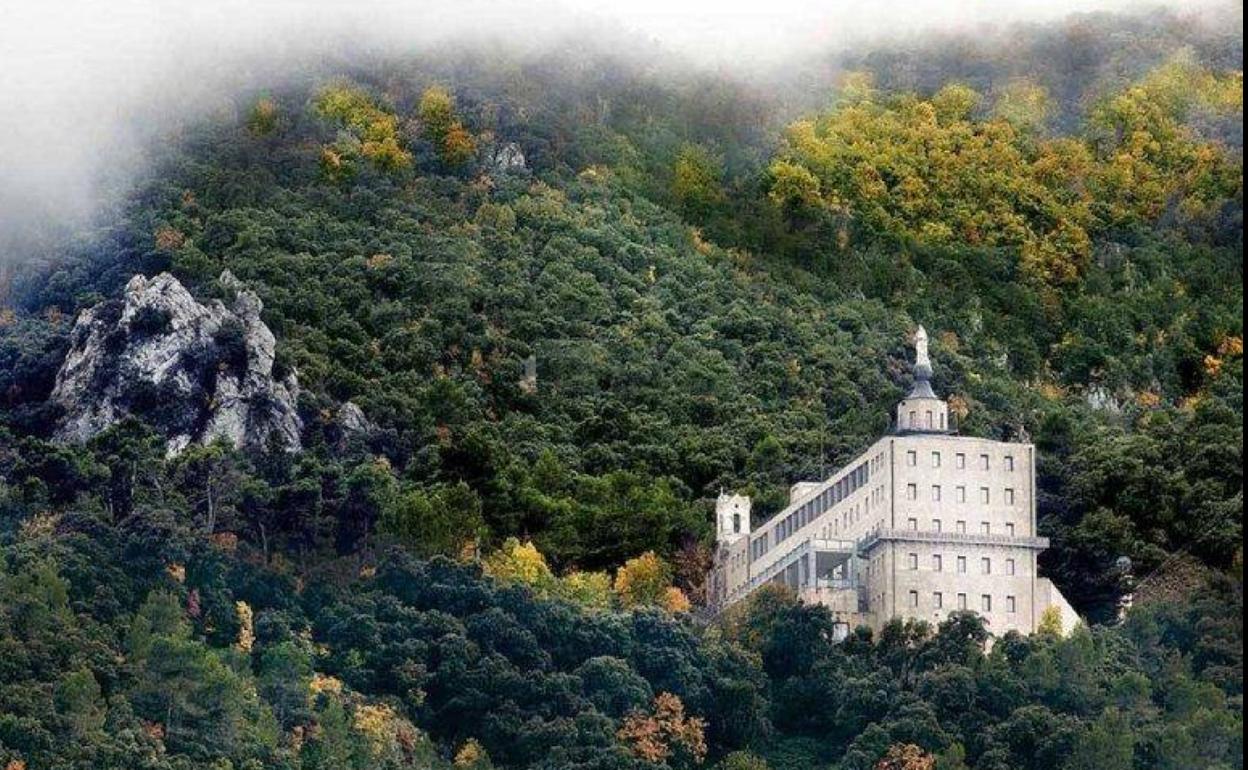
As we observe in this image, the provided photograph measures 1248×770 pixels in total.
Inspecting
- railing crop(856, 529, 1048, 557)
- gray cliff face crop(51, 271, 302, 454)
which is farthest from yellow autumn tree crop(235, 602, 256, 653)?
railing crop(856, 529, 1048, 557)

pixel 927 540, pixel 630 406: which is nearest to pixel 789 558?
pixel 927 540

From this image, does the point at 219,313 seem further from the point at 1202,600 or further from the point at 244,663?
the point at 1202,600

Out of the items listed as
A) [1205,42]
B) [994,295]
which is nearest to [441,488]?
[994,295]

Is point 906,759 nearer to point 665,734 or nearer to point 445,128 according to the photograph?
point 665,734

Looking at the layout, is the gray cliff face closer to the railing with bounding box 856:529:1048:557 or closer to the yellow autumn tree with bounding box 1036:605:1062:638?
the railing with bounding box 856:529:1048:557

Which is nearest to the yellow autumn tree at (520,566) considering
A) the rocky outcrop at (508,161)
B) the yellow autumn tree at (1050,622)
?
the yellow autumn tree at (1050,622)
